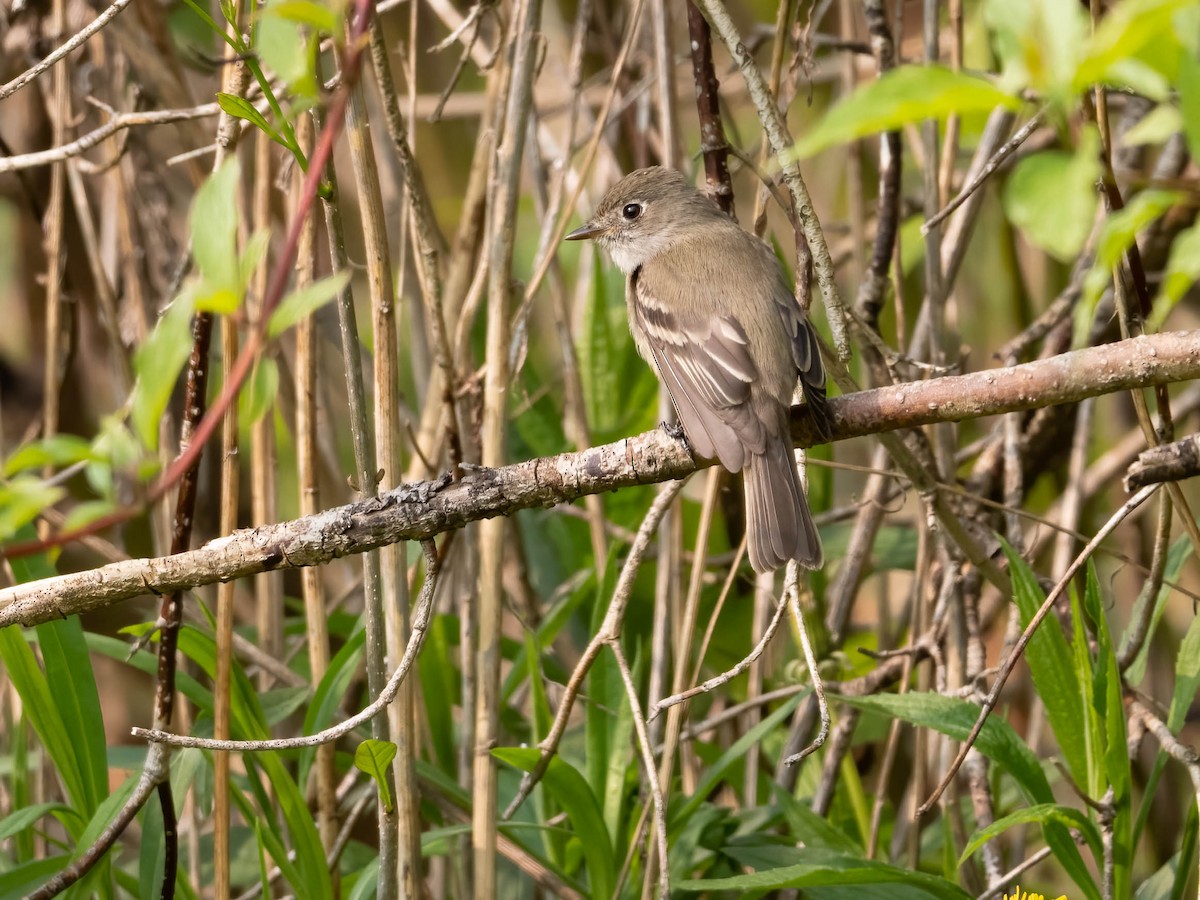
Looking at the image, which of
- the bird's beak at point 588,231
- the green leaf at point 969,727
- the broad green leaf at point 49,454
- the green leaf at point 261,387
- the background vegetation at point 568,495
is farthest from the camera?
the bird's beak at point 588,231

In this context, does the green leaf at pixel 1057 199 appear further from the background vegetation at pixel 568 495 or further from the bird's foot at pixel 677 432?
the bird's foot at pixel 677 432

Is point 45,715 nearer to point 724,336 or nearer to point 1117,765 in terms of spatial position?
point 724,336

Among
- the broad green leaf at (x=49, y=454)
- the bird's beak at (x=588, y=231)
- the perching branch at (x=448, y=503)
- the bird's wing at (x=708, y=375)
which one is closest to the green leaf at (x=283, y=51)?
the broad green leaf at (x=49, y=454)

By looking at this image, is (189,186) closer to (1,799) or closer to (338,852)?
(1,799)

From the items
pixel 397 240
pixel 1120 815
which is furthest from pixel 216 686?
pixel 397 240

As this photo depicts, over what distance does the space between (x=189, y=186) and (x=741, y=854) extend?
3.30 metres

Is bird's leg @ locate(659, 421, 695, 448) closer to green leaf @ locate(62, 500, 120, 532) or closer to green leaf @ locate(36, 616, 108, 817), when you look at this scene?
green leaf @ locate(36, 616, 108, 817)

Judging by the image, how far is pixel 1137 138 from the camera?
98 cm

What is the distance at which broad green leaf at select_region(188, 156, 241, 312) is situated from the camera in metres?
1.06

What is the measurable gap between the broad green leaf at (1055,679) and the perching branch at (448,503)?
2.14 ft

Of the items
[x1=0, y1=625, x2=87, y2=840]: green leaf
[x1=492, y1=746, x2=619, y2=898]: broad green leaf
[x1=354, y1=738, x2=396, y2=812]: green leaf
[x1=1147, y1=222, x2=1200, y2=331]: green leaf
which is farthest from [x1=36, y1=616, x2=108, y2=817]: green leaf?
[x1=1147, y1=222, x2=1200, y2=331]: green leaf

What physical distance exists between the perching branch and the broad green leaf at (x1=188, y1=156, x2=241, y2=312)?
3.63 feet

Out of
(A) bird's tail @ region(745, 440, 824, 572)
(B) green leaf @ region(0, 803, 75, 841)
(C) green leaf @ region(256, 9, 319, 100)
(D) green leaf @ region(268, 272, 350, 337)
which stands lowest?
(B) green leaf @ region(0, 803, 75, 841)

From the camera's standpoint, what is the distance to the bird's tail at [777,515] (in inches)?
114
